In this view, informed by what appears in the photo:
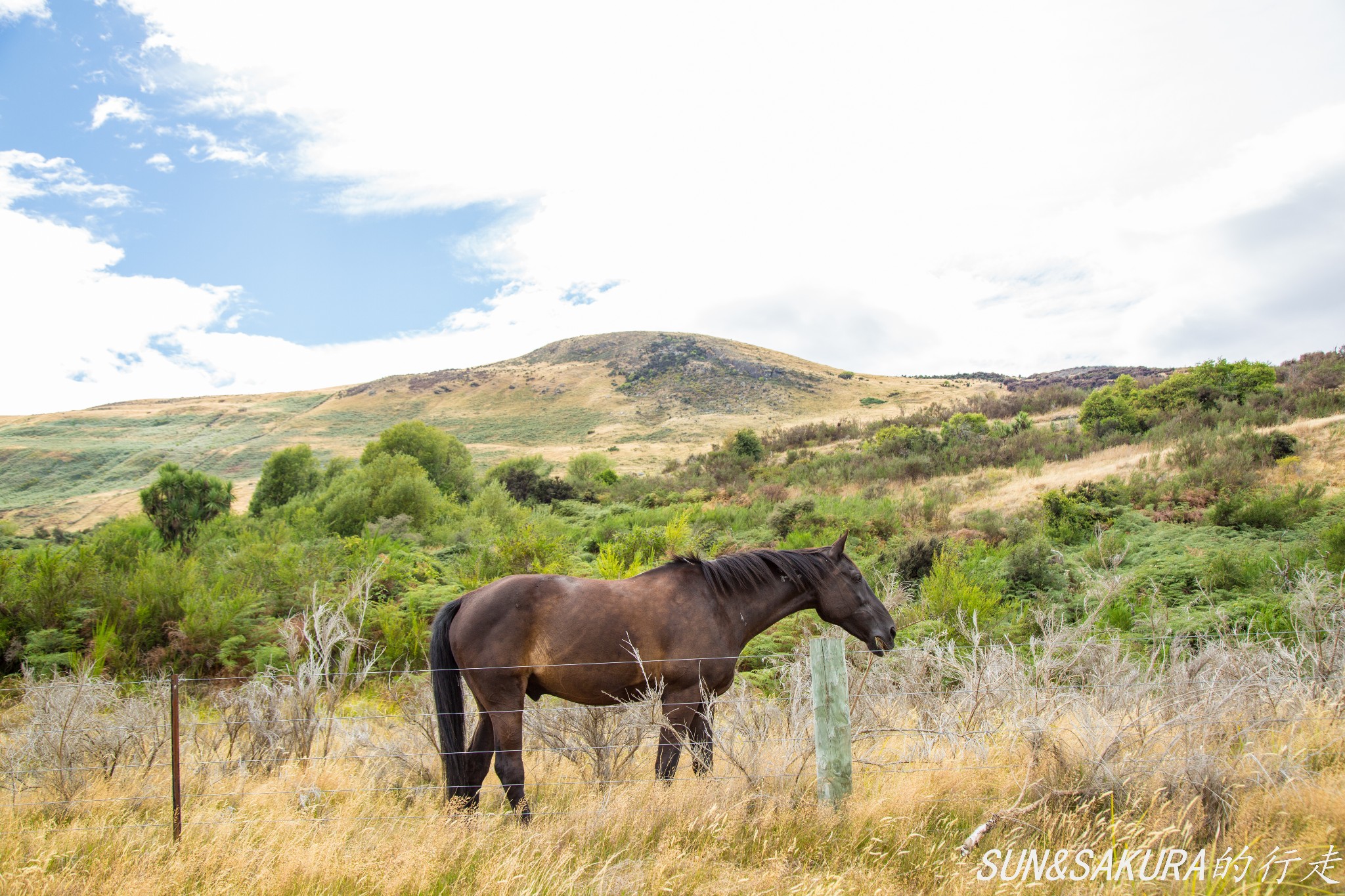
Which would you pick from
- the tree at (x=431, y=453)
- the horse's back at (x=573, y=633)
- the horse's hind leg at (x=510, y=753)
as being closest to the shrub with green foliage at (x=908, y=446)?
the tree at (x=431, y=453)

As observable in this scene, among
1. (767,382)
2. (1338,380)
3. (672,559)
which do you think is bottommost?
(672,559)

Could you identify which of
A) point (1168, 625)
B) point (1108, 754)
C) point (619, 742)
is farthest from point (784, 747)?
point (1168, 625)

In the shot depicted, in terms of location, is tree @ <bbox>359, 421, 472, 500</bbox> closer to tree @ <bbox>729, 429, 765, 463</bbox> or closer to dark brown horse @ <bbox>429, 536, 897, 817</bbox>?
tree @ <bbox>729, 429, 765, 463</bbox>

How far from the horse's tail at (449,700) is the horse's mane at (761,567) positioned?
1579 mm

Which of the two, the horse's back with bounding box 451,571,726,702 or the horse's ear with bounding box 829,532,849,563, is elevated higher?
the horse's ear with bounding box 829,532,849,563

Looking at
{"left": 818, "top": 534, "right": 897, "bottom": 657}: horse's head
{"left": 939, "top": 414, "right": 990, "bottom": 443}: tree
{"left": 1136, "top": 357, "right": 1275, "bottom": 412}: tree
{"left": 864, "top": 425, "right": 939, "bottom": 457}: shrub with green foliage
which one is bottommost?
{"left": 818, "top": 534, "right": 897, "bottom": 657}: horse's head

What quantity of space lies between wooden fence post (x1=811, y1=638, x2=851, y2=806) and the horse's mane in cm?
90

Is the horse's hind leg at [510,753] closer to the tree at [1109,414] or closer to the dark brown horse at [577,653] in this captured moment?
the dark brown horse at [577,653]

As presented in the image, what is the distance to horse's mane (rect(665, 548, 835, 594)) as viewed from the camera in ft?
16.1

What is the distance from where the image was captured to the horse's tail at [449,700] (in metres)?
4.59

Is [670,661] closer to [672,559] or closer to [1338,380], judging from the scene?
[672,559]

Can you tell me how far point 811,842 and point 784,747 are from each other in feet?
2.29

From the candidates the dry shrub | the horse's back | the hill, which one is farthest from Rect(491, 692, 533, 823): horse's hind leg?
the hill

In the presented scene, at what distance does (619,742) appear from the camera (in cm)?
512
